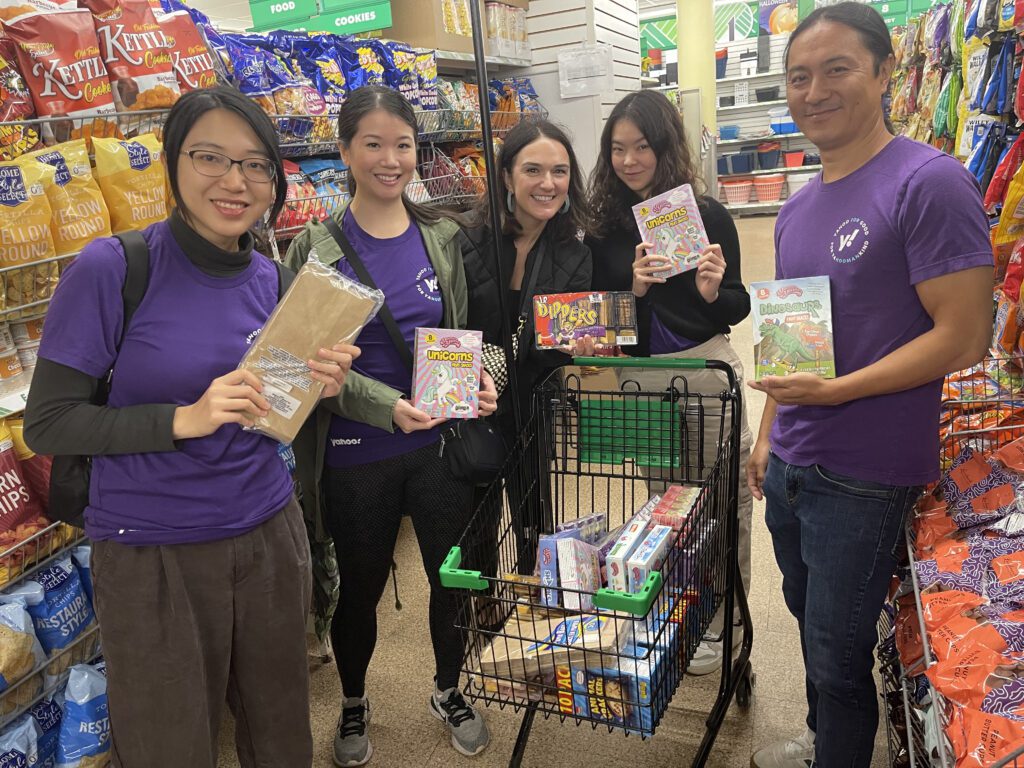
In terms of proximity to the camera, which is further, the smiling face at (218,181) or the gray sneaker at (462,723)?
the gray sneaker at (462,723)

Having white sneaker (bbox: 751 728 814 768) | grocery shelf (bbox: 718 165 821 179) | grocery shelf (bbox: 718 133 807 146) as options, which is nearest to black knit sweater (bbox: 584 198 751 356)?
white sneaker (bbox: 751 728 814 768)

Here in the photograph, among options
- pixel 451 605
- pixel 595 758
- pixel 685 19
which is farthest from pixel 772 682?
pixel 685 19

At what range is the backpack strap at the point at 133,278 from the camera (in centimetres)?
145

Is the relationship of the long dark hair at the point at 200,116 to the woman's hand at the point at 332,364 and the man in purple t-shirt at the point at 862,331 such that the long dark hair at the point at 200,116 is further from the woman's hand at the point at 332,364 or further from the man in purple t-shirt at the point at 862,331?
the man in purple t-shirt at the point at 862,331

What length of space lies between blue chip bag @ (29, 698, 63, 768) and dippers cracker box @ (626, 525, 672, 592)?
1529 mm

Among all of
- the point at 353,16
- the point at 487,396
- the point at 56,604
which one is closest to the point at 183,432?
the point at 487,396

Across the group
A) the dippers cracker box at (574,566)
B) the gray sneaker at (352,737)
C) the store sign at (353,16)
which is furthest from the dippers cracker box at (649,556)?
the store sign at (353,16)

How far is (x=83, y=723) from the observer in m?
1.92

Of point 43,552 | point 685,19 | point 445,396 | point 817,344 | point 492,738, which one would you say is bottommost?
point 492,738

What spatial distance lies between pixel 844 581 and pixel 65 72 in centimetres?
226

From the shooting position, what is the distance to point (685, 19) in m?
11.0

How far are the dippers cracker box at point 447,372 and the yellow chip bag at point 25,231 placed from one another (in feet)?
3.20

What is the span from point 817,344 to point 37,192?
184 centimetres

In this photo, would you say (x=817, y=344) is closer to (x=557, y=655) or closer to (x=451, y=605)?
(x=557, y=655)
